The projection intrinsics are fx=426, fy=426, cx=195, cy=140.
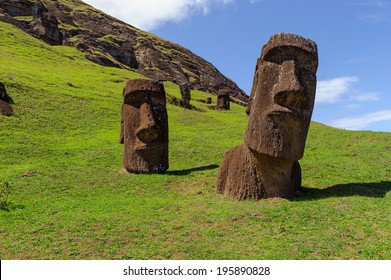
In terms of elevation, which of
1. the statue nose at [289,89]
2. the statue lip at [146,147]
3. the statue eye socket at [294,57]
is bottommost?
the statue lip at [146,147]

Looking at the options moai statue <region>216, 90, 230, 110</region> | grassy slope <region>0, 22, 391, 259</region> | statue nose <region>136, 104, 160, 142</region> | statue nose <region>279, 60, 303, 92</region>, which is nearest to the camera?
grassy slope <region>0, 22, 391, 259</region>

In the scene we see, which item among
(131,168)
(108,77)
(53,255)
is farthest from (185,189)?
(108,77)

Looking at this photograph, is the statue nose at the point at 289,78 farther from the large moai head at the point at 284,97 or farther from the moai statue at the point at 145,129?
the moai statue at the point at 145,129

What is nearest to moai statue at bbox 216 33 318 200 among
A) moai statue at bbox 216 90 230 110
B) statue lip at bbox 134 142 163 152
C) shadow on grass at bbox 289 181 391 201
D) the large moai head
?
the large moai head

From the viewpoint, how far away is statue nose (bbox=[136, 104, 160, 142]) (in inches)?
653

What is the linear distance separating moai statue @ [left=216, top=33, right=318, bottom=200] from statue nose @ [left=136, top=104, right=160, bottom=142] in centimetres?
538

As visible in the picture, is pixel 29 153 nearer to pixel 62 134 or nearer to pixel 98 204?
pixel 62 134

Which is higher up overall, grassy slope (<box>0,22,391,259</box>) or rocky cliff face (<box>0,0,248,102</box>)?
rocky cliff face (<box>0,0,248,102</box>)

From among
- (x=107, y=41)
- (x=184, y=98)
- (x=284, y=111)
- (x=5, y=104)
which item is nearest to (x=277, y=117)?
(x=284, y=111)

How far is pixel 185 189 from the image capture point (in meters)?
14.6

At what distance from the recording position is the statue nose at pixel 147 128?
16.6 meters

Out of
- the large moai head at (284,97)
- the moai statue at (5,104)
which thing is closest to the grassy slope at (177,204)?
the moai statue at (5,104)

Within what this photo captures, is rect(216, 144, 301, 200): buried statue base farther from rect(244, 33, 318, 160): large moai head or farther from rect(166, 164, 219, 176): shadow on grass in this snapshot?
rect(166, 164, 219, 176): shadow on grass

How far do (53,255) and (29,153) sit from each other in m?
13.2
